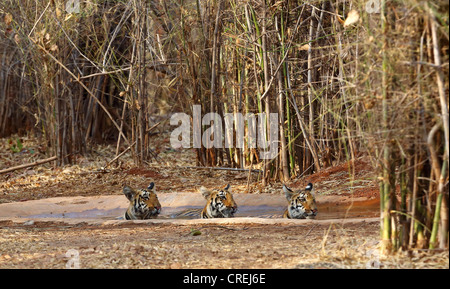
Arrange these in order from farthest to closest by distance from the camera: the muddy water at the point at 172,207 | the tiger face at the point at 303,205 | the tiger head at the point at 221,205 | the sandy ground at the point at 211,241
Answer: the muddy water at the point at 172,207, the tiger head at the point at 221,205, the tiger face at the point at 303,205, the sandy ground at the point at 211,241

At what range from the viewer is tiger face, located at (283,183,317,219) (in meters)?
6.36

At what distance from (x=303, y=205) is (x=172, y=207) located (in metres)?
2.05

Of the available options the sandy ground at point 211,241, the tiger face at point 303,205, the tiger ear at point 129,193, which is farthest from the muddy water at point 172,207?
the tiger ear at point 129,193

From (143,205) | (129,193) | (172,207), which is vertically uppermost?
(129,193)

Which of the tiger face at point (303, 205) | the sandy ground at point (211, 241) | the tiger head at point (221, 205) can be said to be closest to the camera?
the sandy ground at point (211, 241)

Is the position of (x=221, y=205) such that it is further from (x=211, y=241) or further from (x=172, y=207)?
(x=211, y=241)

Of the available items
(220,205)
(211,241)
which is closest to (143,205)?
(220,205)

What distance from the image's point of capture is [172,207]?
25.9 feet

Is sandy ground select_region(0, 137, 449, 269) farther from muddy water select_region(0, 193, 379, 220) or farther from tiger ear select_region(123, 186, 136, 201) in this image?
tiger ear select_region(123, 186, 136, 201)

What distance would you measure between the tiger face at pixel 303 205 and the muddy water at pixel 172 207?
40 centimetres

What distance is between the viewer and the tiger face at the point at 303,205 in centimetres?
636

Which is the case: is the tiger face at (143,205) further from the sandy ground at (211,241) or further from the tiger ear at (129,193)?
the sandy ground at (211,241)

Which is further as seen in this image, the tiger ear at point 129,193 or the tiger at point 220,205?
the tiger ear at point 129,193

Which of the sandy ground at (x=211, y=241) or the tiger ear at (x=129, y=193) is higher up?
the tiger ear at (x=129, y=193)
